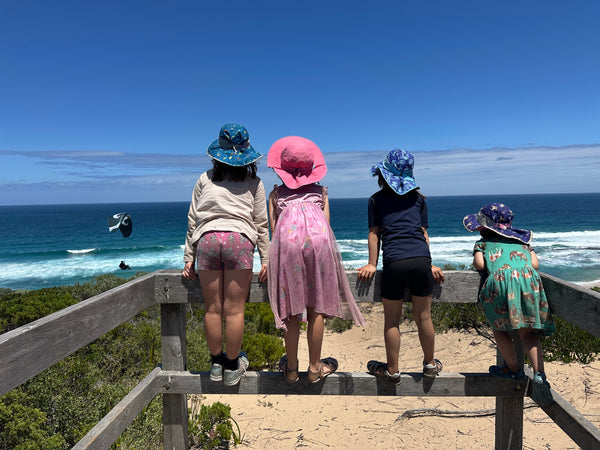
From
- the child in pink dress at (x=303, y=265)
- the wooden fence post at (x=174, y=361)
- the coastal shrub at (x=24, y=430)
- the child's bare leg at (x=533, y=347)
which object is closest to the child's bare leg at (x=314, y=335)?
the child in pink dress at (x=303, y=265)

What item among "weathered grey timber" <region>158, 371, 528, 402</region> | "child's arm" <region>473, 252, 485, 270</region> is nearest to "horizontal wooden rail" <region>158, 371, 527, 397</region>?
"weathered grey timber" <region>158, 371, 528, 402</region>

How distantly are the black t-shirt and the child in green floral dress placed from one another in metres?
0.38

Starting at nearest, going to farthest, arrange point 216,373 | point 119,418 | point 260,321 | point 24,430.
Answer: point 119,418
point 216,373
point 24,430
point 260,321

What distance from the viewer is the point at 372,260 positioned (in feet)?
8.00

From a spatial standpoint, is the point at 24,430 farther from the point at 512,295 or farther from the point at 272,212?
the point at 512,295

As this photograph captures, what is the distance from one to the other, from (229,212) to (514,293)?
1668 millimetres

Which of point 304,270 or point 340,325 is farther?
point 340,325

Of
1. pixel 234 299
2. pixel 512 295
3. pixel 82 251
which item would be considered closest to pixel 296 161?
pixel 234 299

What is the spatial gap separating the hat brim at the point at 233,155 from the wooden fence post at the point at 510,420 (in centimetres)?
195

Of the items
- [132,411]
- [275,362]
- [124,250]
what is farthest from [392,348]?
[124,250]

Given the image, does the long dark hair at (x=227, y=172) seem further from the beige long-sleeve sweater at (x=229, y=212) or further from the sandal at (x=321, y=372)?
the sandal at (x=321, y=372)

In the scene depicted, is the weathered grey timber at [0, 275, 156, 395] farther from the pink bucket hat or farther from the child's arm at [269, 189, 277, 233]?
the pink bucket hat

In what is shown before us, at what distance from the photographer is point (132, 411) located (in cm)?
228

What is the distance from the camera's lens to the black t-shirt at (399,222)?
8.04 feet
